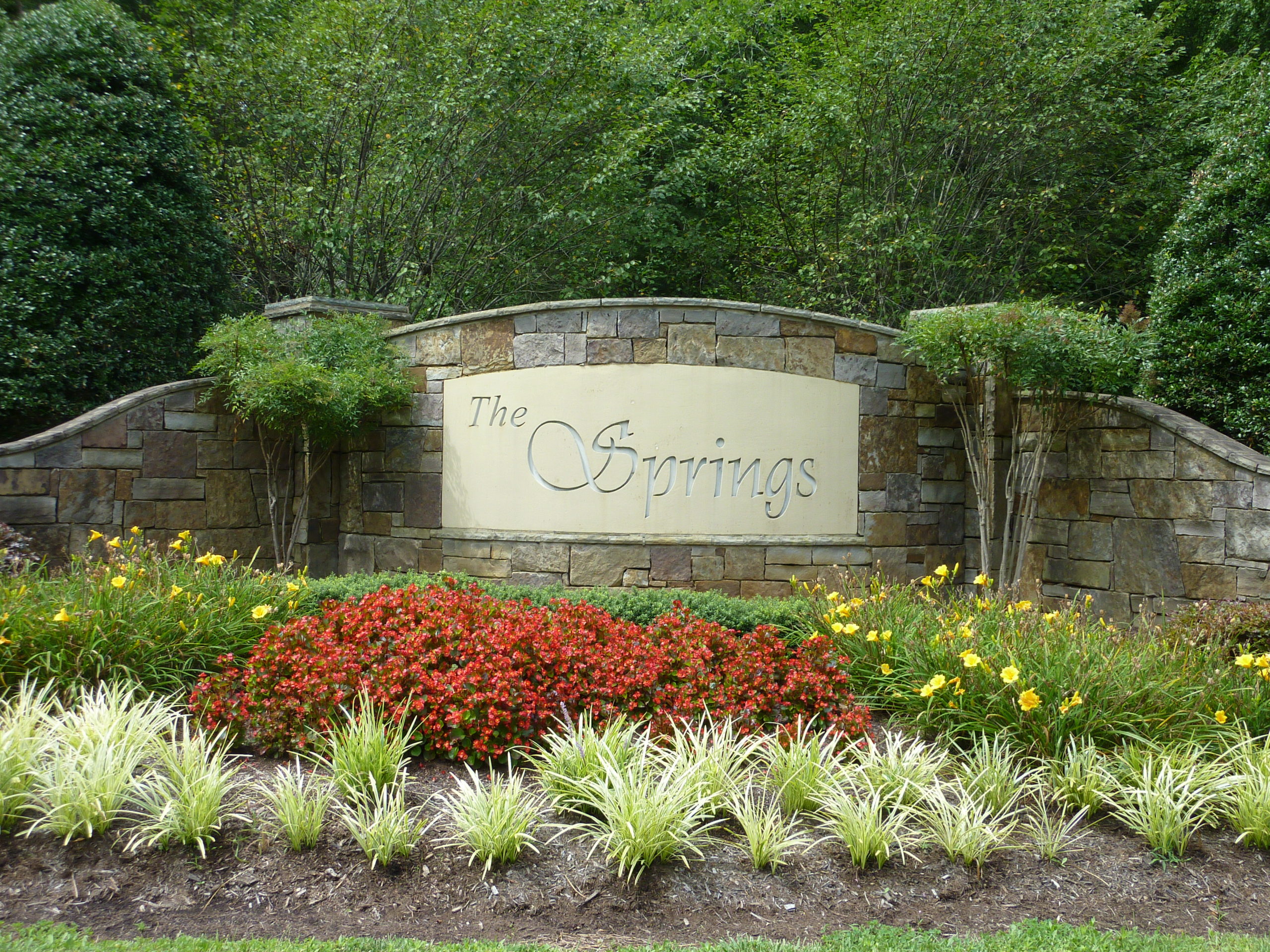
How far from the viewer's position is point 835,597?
5477 mm

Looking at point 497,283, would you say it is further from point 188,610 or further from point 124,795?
point 124,795

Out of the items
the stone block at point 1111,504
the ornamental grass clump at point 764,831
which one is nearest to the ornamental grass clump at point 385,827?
the ornamental grass clump at point 764,831

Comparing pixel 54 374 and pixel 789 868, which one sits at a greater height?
pixel 54 374

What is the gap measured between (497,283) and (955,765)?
1014 cm

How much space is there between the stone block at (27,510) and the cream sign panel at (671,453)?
354 centimetres

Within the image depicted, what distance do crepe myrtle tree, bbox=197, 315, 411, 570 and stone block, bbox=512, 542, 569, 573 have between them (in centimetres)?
175

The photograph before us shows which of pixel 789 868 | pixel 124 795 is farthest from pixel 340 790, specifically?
pixel 789 868

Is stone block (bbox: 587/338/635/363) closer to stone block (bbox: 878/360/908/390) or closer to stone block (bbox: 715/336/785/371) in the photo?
stone block (bbox: 715/336/785/371)

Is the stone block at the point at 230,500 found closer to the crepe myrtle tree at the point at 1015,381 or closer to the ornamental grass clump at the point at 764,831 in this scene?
the crepe myrtle tree at the point at 1015,381

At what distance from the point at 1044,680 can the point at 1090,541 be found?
12.1 feet

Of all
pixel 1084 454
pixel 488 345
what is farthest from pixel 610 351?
pixel 1084 454

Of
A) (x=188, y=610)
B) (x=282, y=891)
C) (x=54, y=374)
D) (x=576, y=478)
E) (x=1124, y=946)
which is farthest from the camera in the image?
(x=54, y=374)

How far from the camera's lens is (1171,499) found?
672cm

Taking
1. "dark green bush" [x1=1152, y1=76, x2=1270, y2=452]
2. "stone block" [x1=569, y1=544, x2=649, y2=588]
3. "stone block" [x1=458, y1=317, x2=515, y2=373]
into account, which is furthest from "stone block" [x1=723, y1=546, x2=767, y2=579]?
"dark green bush" [x1=1152, y1=76, x2=1270, y2=452]
